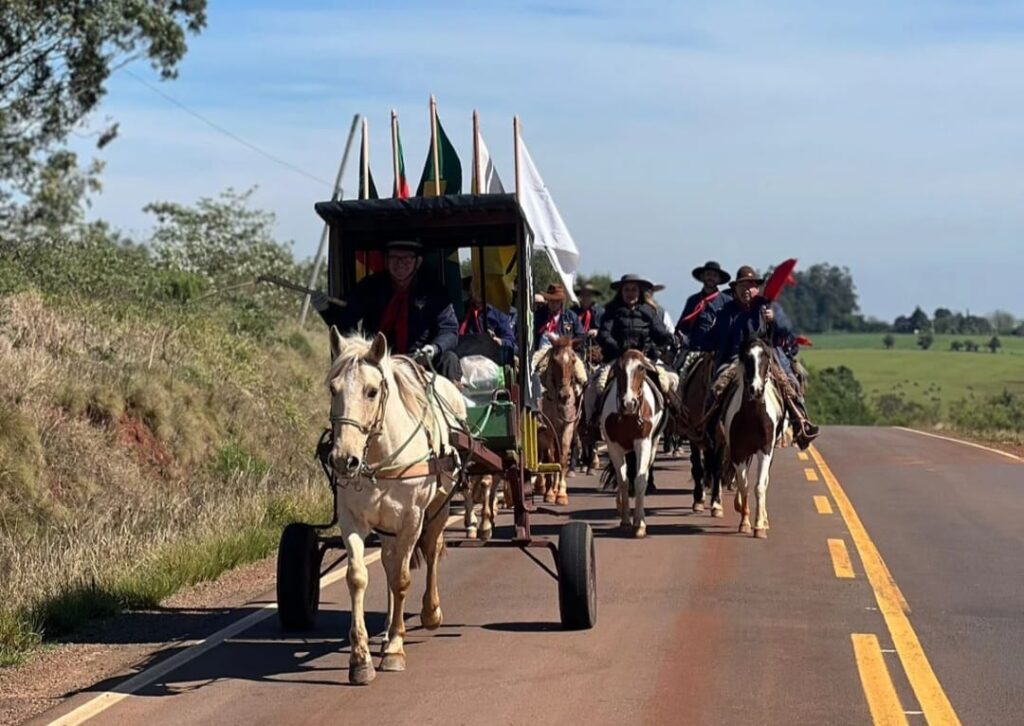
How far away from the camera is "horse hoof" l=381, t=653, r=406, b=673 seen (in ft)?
30.9

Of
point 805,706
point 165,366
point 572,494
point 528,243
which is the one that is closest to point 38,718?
point 805,706

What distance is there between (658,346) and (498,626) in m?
7.46

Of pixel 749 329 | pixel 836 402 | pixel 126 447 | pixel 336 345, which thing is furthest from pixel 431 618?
pixel 836 402

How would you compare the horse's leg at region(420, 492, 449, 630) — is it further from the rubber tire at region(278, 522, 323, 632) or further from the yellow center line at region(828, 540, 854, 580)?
the yellow center line at region(828, 540, 854, 580)

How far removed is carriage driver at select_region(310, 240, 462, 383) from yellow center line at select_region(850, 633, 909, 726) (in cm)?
347

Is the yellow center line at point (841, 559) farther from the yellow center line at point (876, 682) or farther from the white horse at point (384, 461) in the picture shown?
the white horse at point (384, 461)

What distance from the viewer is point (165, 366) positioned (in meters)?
22.1

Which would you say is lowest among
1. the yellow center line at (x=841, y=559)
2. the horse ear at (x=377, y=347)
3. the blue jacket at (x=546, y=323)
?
the yellow center line at (x=841, y=559)

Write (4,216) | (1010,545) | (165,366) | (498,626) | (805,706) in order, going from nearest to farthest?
(805,706) → (498,626) → (1010,545) → (165,366) → (4,216)

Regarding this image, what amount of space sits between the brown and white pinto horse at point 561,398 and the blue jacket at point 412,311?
274 inches

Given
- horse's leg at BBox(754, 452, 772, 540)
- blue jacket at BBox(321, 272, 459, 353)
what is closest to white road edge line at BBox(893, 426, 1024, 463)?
horse's leg at BBox(754, 452, 772, 540)

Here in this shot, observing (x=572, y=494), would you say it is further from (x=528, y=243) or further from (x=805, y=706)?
(x=805, y=706)

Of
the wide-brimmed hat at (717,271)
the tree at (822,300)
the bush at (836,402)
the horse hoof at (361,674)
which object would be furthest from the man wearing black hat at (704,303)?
the tree at (822,300)

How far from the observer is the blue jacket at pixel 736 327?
16.9m
